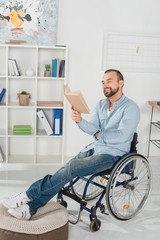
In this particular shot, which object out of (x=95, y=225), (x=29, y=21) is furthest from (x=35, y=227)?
(x=29, y=21)

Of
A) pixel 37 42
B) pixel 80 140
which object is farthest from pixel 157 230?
pixel 37 42

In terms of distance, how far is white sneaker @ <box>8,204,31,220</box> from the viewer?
218cm

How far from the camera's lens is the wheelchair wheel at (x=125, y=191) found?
228 cm

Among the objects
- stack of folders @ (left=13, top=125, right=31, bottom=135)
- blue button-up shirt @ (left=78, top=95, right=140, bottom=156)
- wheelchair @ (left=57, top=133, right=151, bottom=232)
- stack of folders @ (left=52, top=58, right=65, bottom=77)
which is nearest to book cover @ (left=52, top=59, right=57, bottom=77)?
stack of folders @ (left=52, top=58, right=65, bottom=77)

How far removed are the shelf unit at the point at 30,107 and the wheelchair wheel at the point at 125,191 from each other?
1.02 m

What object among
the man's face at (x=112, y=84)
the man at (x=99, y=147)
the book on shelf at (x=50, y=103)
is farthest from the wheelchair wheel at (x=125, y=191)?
the book on shelf at (x=50, y=103)

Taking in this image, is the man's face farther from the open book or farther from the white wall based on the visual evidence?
the white wall

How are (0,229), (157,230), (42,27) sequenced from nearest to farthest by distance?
(0,229) → (157,230) → (42,27)

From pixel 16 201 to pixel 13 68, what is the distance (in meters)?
1.72

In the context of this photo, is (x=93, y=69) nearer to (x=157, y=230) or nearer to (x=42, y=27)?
(x=42, y=27)

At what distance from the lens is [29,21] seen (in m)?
3.56

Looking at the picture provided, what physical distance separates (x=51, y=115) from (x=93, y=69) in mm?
737

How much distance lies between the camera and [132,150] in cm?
249

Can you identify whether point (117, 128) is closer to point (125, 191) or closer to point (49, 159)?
point (125, 191)
